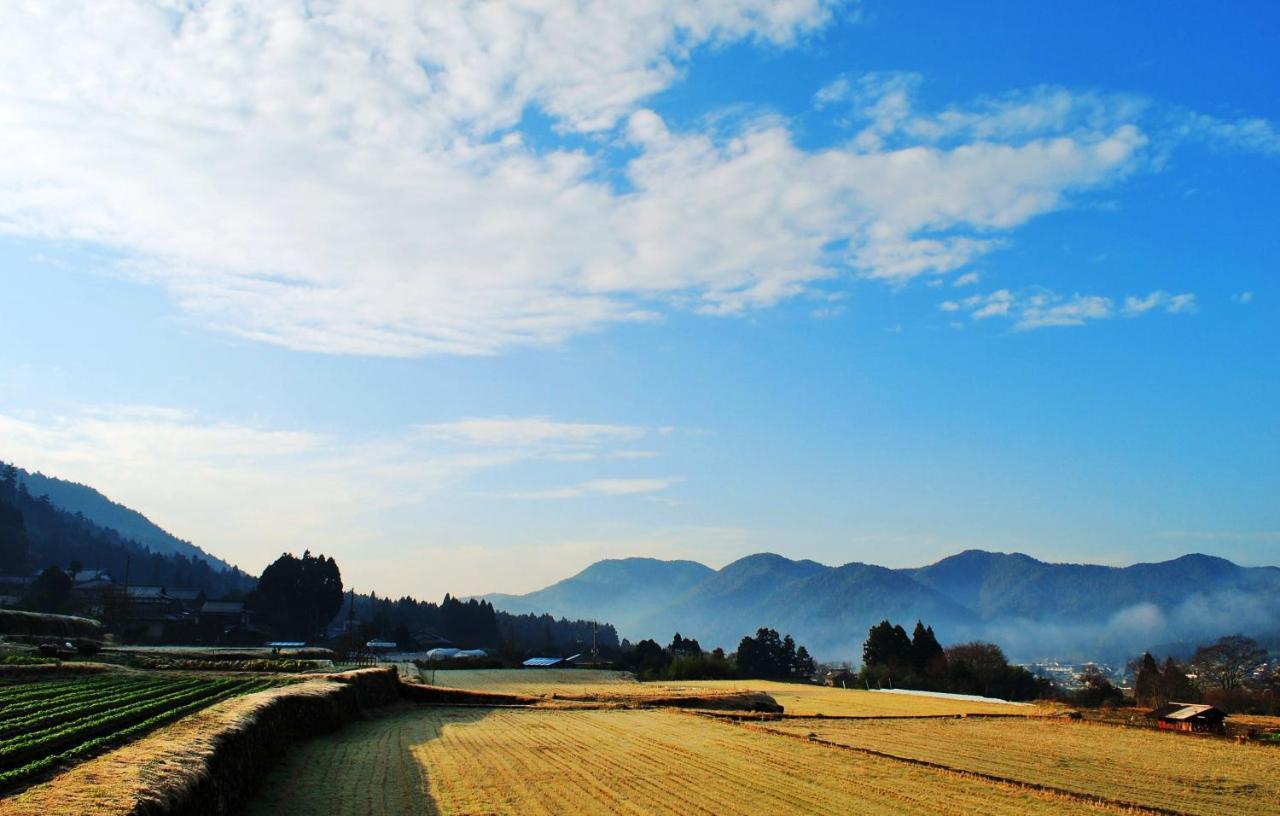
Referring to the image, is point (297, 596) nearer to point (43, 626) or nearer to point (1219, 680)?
point (43, 626)

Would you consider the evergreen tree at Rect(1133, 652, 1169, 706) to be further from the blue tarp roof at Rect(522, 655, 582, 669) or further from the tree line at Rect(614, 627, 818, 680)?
the blue tarp roof at Rect(522, 655, 582, 669)

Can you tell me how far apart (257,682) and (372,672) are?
6.99 meters

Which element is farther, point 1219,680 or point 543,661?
point 543,661

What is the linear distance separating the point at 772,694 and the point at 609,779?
60552mm

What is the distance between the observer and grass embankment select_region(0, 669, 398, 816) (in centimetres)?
1420

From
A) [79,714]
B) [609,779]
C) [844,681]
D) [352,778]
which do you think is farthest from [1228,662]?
[79,714]

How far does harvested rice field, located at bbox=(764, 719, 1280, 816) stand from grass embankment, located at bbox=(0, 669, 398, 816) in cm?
2133

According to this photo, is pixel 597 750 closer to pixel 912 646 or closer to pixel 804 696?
pixel 804 696

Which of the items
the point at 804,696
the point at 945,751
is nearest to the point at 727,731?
the point at 945,751

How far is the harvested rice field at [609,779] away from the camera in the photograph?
22078 millimetres

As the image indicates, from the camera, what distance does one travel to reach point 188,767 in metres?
17.9

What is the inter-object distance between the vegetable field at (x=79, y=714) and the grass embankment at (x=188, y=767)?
756 mm

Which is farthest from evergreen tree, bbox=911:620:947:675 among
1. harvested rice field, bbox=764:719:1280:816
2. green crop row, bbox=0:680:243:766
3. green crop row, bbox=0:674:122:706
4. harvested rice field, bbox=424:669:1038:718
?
green crop row, bbox=0:680:243:766

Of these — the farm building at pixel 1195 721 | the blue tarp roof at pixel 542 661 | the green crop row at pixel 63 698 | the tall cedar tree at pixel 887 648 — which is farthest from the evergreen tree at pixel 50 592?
the farm building at pixel 1195 721
